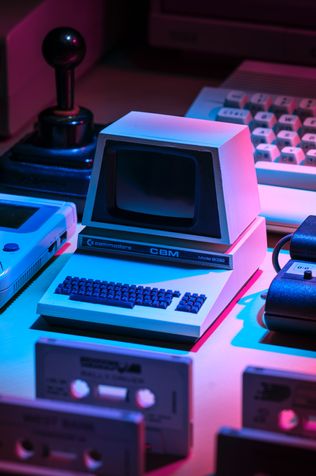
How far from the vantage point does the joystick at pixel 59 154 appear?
1.58 metres

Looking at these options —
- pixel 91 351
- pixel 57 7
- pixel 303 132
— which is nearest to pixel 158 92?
pixel 57 7

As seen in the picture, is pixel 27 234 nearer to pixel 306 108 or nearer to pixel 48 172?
pixel 48 172

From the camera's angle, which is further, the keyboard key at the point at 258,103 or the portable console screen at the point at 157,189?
the keyboard key at the point at 258,103

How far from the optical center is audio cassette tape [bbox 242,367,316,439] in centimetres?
100

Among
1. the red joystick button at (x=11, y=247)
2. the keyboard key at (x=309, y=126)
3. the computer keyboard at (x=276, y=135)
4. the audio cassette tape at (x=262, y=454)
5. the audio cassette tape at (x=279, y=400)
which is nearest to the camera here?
the audio cassette tape at (x=262, y=454)

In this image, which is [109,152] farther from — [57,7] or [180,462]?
[57,7]

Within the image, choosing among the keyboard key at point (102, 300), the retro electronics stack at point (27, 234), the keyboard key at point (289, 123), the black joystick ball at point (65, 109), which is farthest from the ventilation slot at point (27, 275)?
the keyboard key at point (289, 123)

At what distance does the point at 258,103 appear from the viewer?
1.74 metres

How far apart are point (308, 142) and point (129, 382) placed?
0.69 meters

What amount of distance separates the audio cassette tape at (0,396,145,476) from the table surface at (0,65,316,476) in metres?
0.11

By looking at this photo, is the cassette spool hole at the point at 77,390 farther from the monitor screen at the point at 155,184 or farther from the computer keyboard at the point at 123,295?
the monitor screen at the point at 155,184

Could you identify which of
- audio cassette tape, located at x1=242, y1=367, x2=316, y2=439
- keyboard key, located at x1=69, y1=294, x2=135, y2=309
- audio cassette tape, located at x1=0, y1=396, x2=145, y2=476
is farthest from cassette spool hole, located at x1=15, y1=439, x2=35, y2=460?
keyboard key, located at x1=69, y1=294, x2=135, y2=309

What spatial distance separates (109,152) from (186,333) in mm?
264

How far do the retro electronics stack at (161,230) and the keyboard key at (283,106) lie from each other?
36 centimetres
